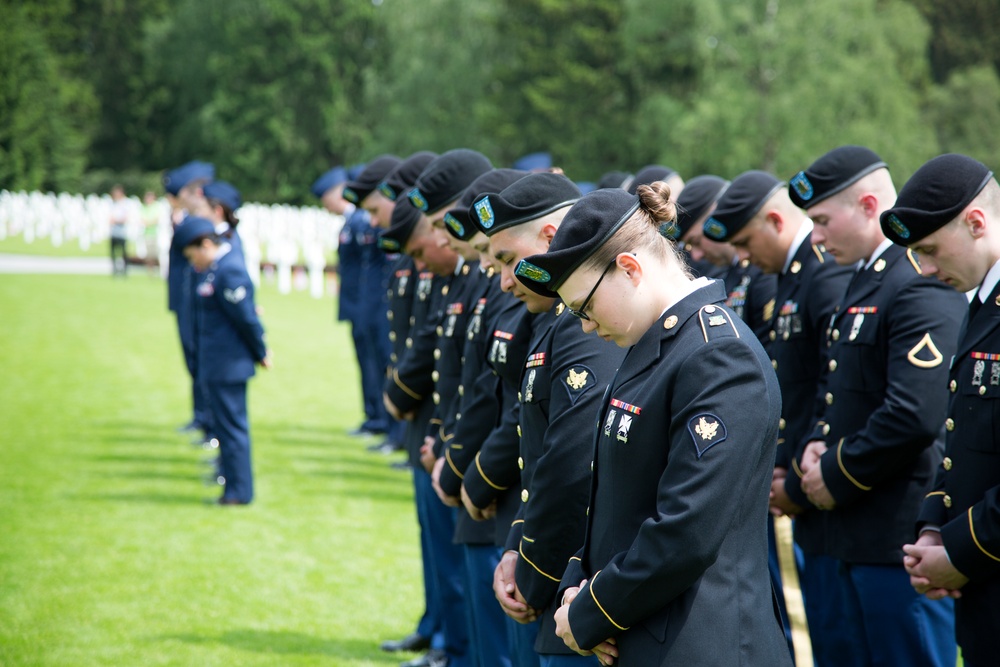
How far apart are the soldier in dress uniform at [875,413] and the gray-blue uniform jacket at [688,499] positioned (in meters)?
1.62

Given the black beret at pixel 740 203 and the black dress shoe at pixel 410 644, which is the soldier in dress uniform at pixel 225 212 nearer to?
the black dress shoe at pixel 410 644

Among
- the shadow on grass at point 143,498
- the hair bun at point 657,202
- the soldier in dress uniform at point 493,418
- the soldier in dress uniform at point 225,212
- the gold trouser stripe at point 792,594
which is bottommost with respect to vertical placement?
the shadow on grass at point 143,498

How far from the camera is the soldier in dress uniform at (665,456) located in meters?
2.53

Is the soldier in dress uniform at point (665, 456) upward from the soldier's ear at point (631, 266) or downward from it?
downward

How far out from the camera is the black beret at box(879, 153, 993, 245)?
11.5ft

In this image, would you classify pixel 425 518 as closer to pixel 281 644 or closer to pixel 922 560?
pixel 281 644

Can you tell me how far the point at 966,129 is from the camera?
39469mm

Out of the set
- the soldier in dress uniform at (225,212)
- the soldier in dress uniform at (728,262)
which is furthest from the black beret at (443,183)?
the soldier in dress uniform at (225,212)

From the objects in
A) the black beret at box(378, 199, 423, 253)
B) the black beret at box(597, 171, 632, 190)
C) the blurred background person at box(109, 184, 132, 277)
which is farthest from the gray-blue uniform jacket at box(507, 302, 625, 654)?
the blurred background person at box(109, 184, 132, 277)

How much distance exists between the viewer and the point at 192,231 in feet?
28.4

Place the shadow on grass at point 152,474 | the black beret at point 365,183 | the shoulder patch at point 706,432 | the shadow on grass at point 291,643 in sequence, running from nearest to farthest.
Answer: the shoulder patch at point 706,432 < the shadow on grass at point 291,643 < the black beret at point 365,183 < the shadow on grass at point 152,474

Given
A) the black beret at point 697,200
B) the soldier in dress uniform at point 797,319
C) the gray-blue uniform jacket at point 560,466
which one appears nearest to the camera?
the gray-blue uniform jacket at point 560,466

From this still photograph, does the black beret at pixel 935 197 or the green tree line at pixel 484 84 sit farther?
the green tree line at pixel 484 84

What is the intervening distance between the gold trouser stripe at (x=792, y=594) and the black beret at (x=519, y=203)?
288 cm
